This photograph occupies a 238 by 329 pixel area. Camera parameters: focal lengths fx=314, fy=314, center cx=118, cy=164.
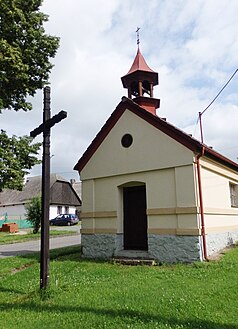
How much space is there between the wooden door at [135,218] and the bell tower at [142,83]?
3722mm

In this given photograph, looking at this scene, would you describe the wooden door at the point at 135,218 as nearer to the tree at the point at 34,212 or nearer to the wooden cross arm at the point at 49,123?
the wooden cross arm at the point at 49,123

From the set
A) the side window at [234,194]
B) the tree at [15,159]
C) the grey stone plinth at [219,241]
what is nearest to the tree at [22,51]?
the tree at [15,159]

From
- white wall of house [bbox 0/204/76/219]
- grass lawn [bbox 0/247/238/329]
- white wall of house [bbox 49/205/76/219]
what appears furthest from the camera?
white wall of house [bbox 0/204/76/219]

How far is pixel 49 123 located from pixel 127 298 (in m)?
4.11

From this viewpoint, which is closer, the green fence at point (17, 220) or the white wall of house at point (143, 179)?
the white wall of house at point (143, 179)

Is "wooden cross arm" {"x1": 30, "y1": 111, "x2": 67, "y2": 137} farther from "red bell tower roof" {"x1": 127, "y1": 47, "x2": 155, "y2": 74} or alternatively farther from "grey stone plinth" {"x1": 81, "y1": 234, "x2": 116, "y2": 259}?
"red bell tower roof" {"x1": 127, "y1": 47, "x2": 155, "y2": 74}

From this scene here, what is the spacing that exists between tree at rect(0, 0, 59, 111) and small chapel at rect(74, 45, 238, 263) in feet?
11.0

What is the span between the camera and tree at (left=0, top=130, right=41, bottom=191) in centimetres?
1176

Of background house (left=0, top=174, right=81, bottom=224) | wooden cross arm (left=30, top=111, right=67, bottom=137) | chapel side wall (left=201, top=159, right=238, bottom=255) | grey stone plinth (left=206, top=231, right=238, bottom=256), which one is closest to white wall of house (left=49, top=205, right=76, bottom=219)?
background house (left=0, top=174, right=81, bottom=224)

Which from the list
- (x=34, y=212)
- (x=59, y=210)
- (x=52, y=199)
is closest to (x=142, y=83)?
(x=34, y=212)

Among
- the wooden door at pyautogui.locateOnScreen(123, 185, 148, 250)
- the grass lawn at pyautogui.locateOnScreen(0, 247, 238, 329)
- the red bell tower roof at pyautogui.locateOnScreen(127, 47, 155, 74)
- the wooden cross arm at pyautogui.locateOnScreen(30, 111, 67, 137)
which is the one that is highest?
the red bell tower roof at pyautogui.locateOnScreen(127, 47, 155, 74)

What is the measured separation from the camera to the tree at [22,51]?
11.0m

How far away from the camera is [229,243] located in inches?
468

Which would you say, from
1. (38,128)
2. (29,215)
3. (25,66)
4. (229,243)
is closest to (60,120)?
(38,128)
